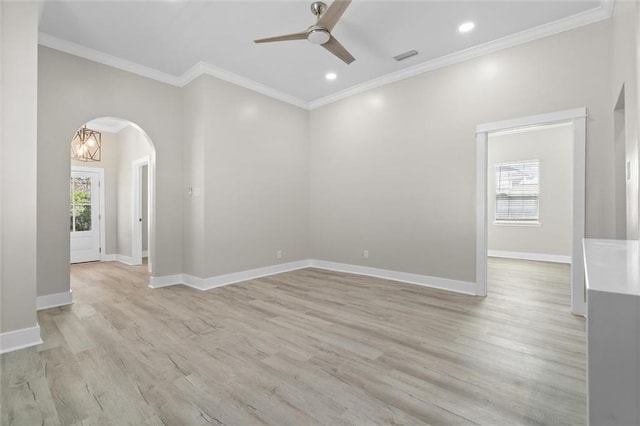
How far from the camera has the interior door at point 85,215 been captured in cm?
632

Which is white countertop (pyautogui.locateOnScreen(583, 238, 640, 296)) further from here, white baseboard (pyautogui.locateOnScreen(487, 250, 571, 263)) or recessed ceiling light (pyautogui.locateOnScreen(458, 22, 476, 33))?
white baseboard (pyautogui.locateOnScreen(487, 250, 571, 263))

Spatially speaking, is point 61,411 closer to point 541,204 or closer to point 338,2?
point 338,2

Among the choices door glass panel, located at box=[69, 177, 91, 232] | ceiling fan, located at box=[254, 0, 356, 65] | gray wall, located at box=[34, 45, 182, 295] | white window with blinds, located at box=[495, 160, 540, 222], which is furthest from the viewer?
white window with blinds, located at box=[495, 160, 540, 222]

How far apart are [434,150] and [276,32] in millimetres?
2611

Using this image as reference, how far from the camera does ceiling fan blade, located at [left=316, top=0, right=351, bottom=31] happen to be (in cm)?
252

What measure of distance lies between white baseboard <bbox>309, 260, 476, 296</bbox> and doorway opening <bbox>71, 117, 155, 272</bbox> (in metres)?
3.91

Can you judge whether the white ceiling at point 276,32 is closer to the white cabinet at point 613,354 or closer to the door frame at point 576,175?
the door frame at point 576,175

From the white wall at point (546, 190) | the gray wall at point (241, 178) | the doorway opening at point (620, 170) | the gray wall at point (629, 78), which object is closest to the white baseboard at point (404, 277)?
the gray wall at point (241, 178)

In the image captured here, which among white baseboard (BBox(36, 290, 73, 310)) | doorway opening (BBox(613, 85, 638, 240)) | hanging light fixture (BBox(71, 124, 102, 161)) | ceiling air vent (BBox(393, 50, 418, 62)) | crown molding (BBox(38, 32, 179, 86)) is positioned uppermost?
ceiling air vent (BBox(393, 50, 418, 62))

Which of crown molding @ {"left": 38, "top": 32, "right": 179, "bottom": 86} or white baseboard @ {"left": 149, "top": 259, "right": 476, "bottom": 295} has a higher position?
crown molding @ {"left": 38, "top": 32, "right": 179, "bottom": 86}

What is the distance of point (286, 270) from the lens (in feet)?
17.8

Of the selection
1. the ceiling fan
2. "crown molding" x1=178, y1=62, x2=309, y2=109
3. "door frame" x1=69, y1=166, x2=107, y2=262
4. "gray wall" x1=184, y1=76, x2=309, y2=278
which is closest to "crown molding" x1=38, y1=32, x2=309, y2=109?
"crown molding" x1=178, y1=62, x2=309, y2=109

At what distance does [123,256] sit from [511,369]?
7.26 meters

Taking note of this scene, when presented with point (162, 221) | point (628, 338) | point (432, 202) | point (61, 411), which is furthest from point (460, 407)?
point (162, 221)
